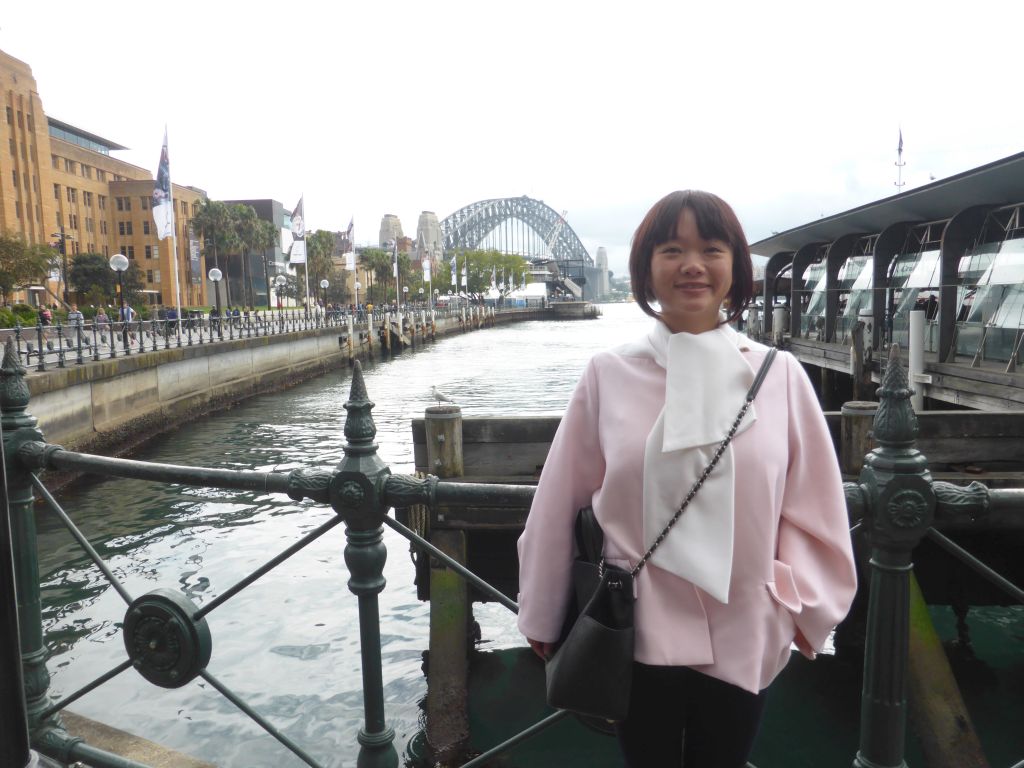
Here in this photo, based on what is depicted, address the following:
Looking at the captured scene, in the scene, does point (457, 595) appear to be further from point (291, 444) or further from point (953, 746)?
point (291, 444)

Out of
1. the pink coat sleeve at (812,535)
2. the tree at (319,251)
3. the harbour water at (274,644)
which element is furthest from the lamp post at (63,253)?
the pink coat sleeve at (812,535)

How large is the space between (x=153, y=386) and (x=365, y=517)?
74.4 feet

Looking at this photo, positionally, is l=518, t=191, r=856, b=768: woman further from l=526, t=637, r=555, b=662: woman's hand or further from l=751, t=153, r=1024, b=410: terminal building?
l=751, t=153, r=1024, b=410: terminal building

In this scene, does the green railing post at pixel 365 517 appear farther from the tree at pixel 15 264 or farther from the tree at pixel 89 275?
the tree at pixel 89 275

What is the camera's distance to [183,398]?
25.1m

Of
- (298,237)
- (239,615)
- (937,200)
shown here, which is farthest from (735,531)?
(298,237)

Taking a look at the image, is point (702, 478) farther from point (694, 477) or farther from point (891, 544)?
point (891, 544)

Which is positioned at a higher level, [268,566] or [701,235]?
[701,235]

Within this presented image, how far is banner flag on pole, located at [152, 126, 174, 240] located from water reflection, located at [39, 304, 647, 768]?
37.8 ft

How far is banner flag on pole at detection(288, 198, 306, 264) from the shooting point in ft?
143

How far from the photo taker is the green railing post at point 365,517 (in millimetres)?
2408

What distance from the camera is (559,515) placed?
1.86 meters

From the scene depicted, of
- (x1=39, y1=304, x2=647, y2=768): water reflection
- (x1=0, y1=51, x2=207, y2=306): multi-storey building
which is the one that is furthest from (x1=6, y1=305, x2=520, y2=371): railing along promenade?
(x1=0, y1=51, x2=207, y2=306): multi-storey building

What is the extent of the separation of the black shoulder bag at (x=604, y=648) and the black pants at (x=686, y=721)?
0.11 m
